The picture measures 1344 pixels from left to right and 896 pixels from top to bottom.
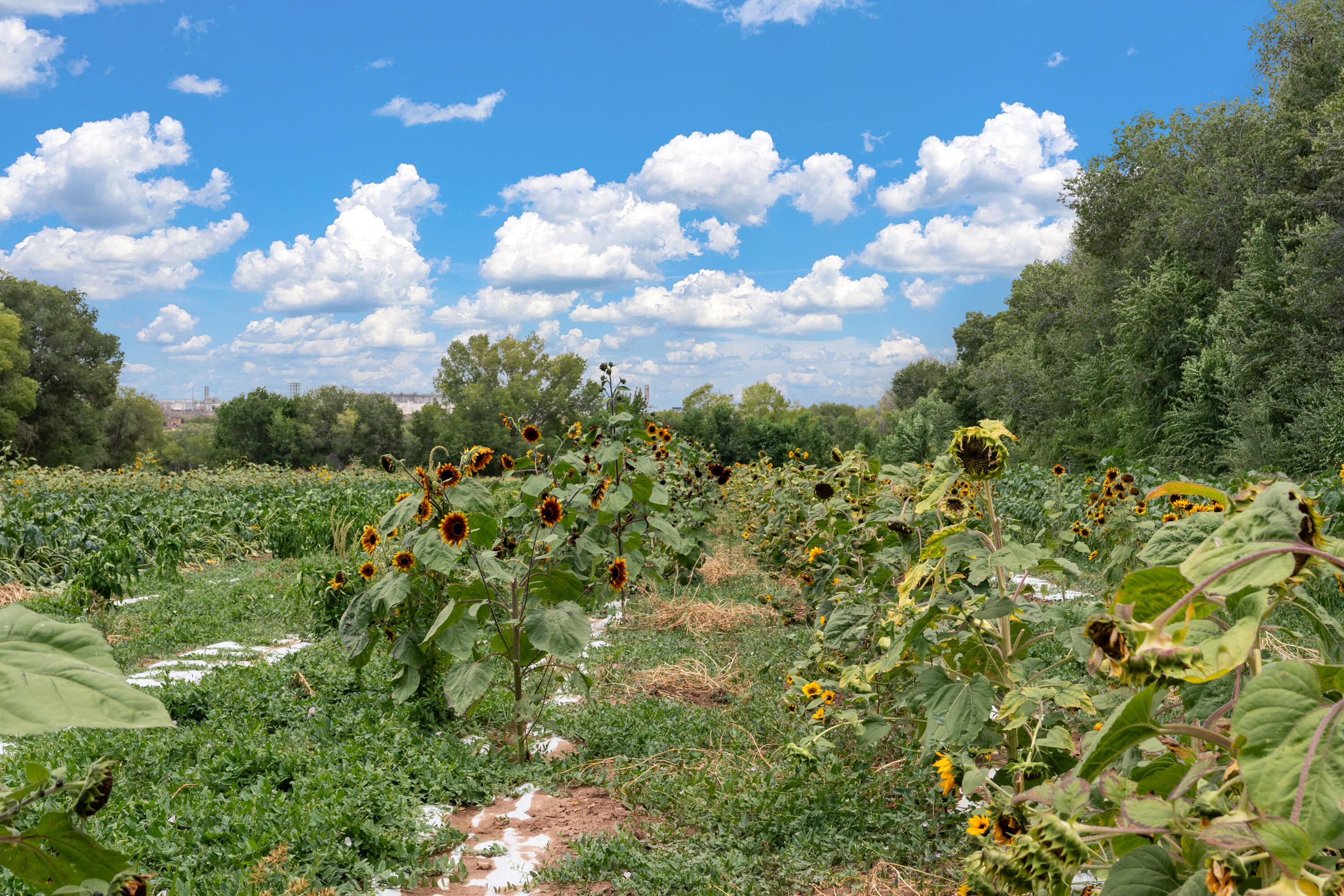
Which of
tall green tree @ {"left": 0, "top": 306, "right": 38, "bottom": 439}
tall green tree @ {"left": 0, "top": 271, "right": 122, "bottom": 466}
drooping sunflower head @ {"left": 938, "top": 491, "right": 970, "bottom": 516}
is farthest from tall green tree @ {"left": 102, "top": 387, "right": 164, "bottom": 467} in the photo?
drooping sunflower head @ {"left": 938, "top": 491, "right": 970, "bottom": 516}

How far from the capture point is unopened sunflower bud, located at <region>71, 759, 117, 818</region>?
0.72 metres

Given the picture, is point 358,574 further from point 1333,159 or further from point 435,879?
point 1333,159

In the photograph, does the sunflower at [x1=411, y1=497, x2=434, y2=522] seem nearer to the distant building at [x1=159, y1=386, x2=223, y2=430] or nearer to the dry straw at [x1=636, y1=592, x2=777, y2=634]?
the dry straw at [x1=636, y1=592, x2=777, y2=634]

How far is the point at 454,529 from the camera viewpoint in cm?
258

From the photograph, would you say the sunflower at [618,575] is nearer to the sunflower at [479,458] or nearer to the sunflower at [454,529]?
the sunflower at [479,458]

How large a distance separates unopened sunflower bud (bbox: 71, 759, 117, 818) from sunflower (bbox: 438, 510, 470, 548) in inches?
72.3

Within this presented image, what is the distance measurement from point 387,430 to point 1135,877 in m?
41.2

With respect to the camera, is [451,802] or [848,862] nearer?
[848,862]

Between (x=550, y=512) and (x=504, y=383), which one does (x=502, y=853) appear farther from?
(x=504, y=383)

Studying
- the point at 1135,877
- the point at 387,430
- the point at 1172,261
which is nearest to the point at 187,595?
the point at 1135,877

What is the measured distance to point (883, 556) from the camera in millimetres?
2732

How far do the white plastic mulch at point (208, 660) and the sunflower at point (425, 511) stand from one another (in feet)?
5.18

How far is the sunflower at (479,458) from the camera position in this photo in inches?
116

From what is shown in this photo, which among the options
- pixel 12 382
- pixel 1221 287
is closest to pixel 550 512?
pixel 1221 287
